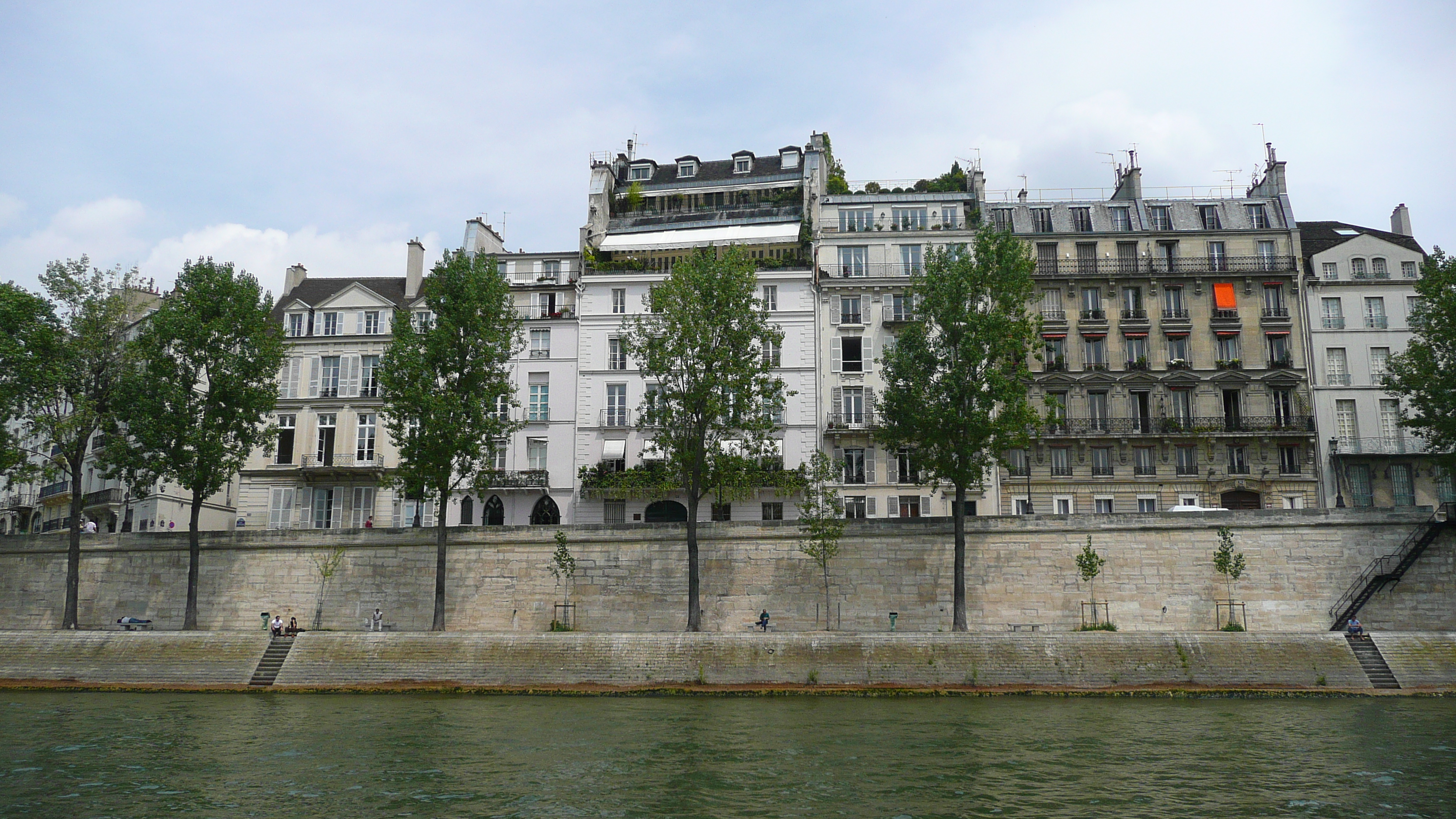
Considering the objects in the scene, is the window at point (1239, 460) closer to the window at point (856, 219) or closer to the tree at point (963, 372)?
the tree at point (963, 372)

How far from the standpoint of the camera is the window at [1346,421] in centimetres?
5344

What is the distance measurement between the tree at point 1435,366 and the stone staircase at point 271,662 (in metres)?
47.3

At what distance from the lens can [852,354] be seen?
183 feet

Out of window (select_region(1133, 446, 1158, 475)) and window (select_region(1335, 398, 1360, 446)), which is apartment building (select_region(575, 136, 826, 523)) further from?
window (select_region(1335, 398, 1360, 446))

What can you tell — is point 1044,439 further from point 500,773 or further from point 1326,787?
point 500,773

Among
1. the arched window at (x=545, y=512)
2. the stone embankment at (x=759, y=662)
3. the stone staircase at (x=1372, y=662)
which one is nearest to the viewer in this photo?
the stone staircase at (x=1372, y=662)

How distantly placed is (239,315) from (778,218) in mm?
30423

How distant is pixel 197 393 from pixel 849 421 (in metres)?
32.3

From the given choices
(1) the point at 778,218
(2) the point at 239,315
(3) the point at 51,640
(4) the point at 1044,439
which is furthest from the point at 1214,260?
(3) the point at 51,640

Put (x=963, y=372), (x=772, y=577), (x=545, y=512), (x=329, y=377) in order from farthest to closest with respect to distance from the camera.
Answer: (x=329, y=377), (x=545, y=512), (x=772, y=577), (x=963, y=372)

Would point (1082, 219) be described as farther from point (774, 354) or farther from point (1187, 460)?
point (774, 354)

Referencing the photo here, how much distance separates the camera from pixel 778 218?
61.6 metres

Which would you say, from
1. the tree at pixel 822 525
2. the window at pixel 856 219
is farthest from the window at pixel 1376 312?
the tree at pixel 822 525

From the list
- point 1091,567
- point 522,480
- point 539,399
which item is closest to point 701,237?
point 539,399
